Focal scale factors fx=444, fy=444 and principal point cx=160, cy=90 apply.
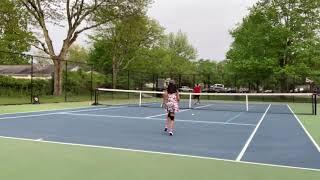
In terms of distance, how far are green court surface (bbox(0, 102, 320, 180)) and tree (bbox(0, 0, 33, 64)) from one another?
28.9 m

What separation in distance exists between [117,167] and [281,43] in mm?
32722

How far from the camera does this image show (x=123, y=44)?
4769 centimetres

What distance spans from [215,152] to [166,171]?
221 centimetres

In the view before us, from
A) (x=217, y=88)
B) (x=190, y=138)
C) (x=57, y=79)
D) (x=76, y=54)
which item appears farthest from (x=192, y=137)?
(x=76, y=54)

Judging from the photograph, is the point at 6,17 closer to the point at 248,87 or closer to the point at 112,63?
the point at 112,63

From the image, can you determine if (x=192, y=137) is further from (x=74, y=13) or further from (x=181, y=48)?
(x=181, y=48)

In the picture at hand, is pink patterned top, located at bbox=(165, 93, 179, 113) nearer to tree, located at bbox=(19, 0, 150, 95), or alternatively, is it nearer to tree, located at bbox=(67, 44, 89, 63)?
tree, located at bbox=(19, 0, 150, 95)

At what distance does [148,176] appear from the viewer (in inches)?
254

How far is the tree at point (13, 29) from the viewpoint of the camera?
3612 centimetres

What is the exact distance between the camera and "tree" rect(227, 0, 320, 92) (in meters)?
36.5

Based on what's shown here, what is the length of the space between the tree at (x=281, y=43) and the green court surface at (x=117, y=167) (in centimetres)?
2955

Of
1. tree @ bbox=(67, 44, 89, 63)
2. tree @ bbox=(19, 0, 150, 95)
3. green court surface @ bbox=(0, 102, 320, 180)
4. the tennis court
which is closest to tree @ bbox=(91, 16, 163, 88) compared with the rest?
tree @ bbox=(19, 0, 150, 95)

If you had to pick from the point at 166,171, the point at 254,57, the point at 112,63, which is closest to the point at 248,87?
the point at 254,57

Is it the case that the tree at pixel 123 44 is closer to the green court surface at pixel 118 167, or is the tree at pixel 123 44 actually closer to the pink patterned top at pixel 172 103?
the pink patterned top at pixel 172 103
